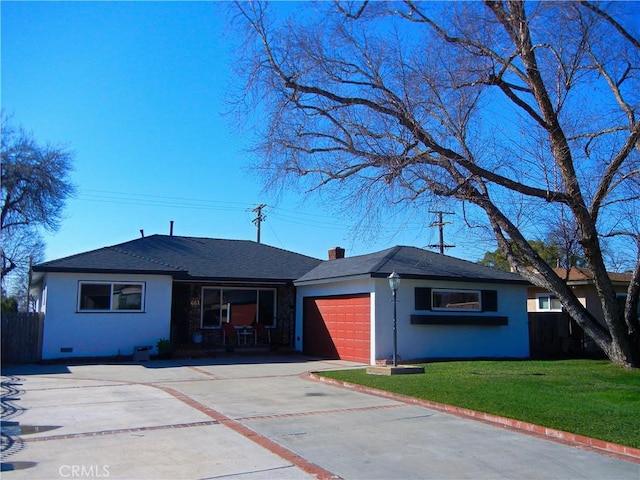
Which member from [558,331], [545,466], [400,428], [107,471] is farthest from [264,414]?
[558,331]

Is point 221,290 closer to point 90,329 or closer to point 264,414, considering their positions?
point 90,329

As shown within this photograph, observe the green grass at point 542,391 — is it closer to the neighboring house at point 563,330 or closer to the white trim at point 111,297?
the neighboring house at point 563,330

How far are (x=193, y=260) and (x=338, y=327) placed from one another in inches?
247

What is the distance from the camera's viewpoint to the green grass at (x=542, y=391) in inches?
298

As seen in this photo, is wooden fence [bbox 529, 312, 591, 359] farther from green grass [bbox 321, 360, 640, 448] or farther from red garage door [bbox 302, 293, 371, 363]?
red garage door [bbox 302, 293, 371, 363]

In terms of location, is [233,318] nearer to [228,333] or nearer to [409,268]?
[228,333]

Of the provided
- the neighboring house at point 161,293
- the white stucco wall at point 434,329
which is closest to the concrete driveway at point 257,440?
the white stucco wall at point 434,329

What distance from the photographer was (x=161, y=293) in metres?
17.9

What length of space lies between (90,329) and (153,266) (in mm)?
2693

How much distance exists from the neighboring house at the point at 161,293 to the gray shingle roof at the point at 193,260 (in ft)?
0.10

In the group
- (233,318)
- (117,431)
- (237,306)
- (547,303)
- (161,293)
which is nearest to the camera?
(117,431)

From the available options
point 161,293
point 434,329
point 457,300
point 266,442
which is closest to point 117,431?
point 266,442

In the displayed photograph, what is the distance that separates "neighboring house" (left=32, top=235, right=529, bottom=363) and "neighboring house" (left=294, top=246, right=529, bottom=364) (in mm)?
37

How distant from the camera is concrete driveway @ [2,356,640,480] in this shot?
5.53 m
